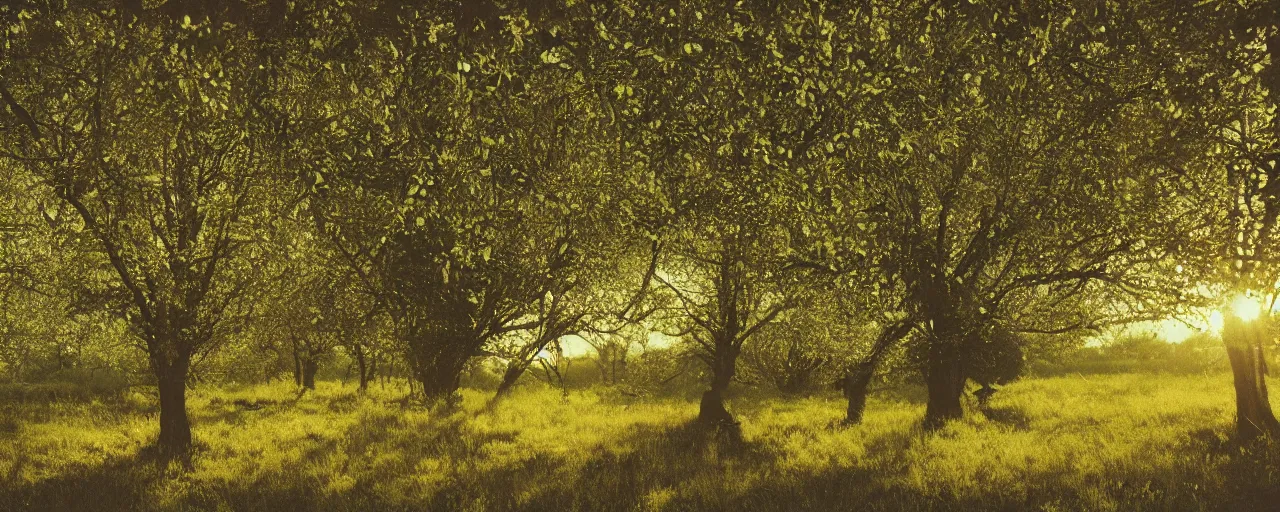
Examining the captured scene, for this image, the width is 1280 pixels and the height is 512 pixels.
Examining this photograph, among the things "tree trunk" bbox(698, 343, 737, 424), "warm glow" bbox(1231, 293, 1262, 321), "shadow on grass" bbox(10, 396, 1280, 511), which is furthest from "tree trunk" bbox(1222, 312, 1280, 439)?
"tree trunk" bbox(698, 343, 737, 424)

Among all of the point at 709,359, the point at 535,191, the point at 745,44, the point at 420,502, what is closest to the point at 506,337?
the point at 709,359

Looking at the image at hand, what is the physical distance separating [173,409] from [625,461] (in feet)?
30.7

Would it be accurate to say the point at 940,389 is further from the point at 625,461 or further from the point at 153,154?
the point at 153,154

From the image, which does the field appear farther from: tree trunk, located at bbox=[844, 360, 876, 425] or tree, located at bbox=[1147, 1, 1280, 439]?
tree, located at bbox=[1147, 1, 1280, 439]

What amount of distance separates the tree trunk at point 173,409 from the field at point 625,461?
0.40 m

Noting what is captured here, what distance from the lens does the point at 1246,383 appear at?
679 inches

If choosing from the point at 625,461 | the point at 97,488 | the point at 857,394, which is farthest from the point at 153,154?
the point at 857,394

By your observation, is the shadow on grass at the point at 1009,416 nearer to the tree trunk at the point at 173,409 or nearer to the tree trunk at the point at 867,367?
the tree trunk at the point at 867,367

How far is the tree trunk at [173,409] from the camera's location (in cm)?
1608

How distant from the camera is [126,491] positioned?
42.7ft

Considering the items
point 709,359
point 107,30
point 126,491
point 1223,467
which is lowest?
point 1223,467

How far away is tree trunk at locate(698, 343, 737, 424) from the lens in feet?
59.6

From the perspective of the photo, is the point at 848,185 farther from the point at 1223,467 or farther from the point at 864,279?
the point at 1223,467

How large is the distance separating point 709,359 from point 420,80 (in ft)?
43.4
